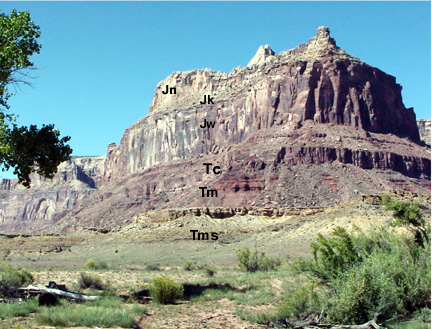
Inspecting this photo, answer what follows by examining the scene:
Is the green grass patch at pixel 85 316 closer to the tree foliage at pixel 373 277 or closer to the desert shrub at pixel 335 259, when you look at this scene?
the tree foliage at pixel 373 277

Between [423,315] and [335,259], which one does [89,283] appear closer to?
[335,259]

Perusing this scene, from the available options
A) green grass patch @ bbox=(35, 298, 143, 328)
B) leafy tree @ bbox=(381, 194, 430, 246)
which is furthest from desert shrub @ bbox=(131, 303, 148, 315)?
leafy tree @ bbox=(381, 194, 430, 246)

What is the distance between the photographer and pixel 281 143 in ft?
377

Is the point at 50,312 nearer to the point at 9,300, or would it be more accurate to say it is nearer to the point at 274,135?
the point at 9,300

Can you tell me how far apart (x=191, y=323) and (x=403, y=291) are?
6.52m

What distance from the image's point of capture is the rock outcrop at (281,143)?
104m

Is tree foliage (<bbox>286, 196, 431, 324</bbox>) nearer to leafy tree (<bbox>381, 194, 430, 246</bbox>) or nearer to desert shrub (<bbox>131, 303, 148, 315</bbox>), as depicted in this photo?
leafy tree (<bbox>381, 194, 430, 246</bbox>)

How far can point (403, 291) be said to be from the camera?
57.0 ft

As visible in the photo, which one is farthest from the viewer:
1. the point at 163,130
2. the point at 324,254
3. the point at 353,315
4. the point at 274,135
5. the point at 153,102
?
the point at 153,102

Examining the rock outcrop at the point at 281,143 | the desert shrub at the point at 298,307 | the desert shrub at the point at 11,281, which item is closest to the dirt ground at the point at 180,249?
the desert shrub at the point at 298,307

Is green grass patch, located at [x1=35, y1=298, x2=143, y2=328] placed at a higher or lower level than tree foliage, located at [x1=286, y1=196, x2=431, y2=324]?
lower

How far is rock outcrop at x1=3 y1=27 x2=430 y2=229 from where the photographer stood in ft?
340

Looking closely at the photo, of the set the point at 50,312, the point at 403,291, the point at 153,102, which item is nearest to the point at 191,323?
the point at 50,312

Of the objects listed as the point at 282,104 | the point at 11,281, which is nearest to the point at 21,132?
the point at 11,281
